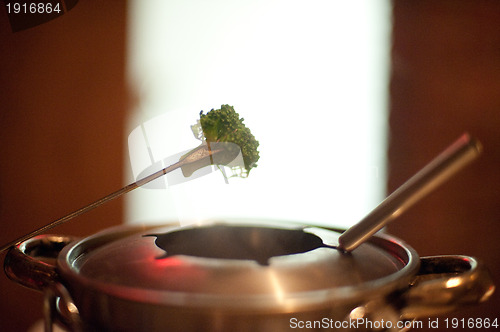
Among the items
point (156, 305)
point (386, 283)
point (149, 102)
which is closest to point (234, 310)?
point (156, 305)

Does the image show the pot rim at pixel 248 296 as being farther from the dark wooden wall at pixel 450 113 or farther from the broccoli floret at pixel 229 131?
the dark wooden wall at pixel 450 113

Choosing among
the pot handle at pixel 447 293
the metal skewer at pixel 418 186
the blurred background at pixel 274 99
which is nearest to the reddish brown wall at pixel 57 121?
the blurred background at pixel 274 99

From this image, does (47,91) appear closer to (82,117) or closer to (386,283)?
(82,117)

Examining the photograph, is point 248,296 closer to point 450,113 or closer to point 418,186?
point 418,186

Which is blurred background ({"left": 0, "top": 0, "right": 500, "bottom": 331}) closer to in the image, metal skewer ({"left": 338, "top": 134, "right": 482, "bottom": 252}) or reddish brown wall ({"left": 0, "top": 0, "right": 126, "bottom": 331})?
reddish brown wall ({"left": 0, "top": 0, "right": 126, "bottom": 331})

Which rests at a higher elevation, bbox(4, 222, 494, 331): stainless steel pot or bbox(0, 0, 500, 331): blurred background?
bbox(0, 0, 500, 331): blurred background

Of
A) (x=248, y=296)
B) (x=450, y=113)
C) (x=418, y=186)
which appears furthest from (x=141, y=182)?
(x=450, y=113)

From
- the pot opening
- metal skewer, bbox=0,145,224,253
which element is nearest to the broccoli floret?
metal skewer, bbox=0,145,224,253
